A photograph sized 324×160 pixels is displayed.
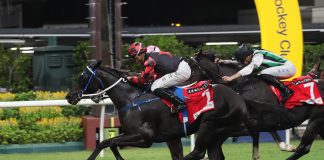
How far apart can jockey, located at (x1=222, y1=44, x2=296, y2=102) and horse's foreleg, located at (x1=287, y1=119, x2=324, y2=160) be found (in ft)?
1.72

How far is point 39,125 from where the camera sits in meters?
13.9

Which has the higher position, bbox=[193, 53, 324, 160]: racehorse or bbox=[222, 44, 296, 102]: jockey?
bbox=[222, 44, 296, 102]: jockey

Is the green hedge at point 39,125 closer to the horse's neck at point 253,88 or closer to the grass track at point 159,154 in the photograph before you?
the grass track at point 159,154

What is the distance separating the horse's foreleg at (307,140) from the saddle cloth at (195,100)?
5.21 feet

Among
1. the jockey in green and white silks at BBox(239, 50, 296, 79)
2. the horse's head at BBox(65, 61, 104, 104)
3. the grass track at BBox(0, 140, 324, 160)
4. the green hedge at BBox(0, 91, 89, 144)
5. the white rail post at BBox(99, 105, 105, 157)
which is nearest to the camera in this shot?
the horse's head at BBox(65, 61, 104, 104)

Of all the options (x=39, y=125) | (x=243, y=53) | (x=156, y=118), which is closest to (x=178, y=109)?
(x=156, y=118)

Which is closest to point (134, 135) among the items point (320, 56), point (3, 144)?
point (3, 144)

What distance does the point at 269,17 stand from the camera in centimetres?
1420

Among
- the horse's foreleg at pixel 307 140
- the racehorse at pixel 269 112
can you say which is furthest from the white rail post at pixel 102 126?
the horse's foreleg at pixel 307 140

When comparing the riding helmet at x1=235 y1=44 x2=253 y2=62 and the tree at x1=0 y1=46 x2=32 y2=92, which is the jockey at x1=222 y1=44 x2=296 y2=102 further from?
the tree at x1=0 y1=46 x2=32 y2=92

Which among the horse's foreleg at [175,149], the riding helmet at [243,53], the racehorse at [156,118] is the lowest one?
the horse's foreleg at [175,149]

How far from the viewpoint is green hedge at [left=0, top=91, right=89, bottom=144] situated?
44.8ft

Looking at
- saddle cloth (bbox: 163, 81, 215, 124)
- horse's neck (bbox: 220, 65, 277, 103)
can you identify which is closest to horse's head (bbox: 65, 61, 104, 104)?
saddle cloth (bbox: 163, 81, 215, 124)

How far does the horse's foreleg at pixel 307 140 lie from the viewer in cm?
1055
